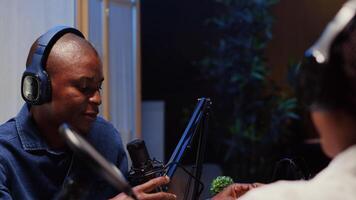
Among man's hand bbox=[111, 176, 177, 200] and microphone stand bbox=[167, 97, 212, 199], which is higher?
microphone stand bbox=[167, 97, 212, 199]

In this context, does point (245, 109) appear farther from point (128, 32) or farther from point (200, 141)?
point (200, 141)

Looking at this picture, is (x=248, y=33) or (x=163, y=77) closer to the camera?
(x=248, y=33)

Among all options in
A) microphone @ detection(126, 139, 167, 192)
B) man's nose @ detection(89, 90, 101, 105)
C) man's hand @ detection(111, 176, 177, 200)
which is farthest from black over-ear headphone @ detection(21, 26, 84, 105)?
man's hand @ detection(111, 176, 177, 200)

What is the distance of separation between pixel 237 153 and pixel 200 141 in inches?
129

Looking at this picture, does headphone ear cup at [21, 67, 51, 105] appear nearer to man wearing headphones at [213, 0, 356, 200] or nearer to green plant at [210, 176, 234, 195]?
green plant at [210, 176, 234, 195]

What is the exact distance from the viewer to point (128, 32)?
3.16 metres

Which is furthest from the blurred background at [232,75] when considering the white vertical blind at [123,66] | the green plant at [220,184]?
the green plant at [220,184]

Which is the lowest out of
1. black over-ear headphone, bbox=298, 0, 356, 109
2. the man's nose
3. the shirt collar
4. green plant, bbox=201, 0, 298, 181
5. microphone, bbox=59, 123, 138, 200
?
green plant, bbox=201, 0, 298, 181

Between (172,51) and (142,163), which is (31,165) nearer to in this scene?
(142,163)

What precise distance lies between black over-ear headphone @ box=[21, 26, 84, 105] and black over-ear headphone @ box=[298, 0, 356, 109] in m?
0.84

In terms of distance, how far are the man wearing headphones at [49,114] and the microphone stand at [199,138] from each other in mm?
282

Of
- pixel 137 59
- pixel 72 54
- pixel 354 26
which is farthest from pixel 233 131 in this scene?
pixel 354 26

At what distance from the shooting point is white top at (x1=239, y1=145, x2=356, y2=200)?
741mm

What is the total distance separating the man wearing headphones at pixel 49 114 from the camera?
4.85 ft
